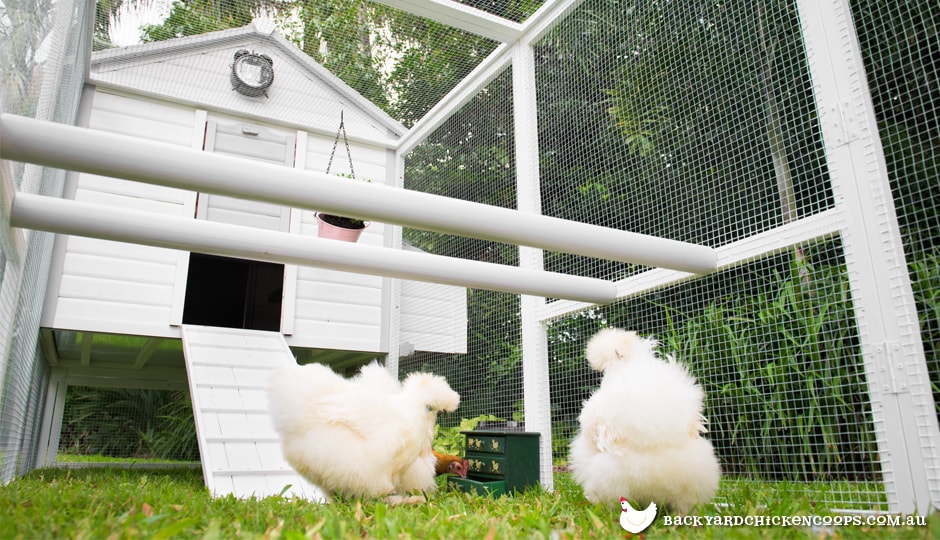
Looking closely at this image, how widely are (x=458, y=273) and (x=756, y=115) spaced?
45.0 inches

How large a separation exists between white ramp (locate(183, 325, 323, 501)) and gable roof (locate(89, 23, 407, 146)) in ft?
4.90

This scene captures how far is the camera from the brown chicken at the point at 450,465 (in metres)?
2.49

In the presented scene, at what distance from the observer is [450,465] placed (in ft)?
8.39

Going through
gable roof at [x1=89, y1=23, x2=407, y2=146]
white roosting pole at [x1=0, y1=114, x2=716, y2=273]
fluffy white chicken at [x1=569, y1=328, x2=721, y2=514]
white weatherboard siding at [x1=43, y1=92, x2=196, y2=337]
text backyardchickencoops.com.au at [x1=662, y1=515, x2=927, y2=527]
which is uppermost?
gable roof at [x1=89, y1=23, x2=407, y2=146]

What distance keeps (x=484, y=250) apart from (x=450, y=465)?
1106mm

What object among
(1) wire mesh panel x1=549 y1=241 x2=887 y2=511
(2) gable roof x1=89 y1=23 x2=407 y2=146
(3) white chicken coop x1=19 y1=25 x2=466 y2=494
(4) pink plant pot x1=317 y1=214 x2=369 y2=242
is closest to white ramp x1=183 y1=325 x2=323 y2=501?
(3) white chicken coop x1=19 y1=25 x2=466 y2=494

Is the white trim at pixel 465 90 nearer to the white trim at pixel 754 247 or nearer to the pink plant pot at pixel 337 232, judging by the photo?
the pink plant pot at pixel 337 232

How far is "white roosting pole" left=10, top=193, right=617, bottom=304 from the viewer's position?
6.11ft

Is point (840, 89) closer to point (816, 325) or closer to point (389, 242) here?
point (816, 325)

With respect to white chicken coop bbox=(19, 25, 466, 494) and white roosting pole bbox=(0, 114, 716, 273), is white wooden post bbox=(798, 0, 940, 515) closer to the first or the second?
white roosting pole bbox=(0, 114, 716, 273)

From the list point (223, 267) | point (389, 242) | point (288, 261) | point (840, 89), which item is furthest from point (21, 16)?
point (223, 267)

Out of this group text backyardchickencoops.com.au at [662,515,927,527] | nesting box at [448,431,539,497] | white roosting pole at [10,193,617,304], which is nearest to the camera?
text backyardchickencoops.com.au at [662,515,927,527]

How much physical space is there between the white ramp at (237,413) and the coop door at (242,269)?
48 cm

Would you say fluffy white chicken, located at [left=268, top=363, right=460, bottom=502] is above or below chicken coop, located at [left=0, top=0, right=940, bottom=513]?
below
